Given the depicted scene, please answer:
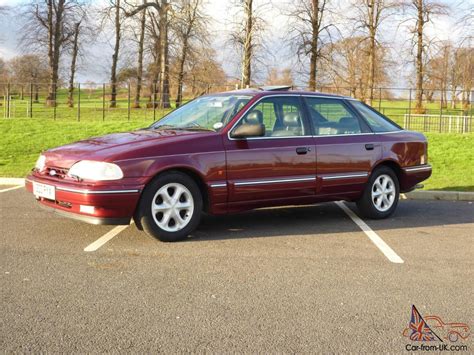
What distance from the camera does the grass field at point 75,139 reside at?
11.3 m

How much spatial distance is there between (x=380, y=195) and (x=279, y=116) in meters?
1.82

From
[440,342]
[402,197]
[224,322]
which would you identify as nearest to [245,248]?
[224,322]

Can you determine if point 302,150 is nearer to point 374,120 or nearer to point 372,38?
point 374,120

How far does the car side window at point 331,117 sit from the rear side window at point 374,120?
0.22 metres

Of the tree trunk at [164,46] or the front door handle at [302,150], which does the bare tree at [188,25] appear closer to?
the tree trunk at [164,46]

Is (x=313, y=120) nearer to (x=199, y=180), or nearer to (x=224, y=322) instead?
(x=199, y=180)

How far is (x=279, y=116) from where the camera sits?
663cm

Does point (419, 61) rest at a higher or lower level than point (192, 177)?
higher

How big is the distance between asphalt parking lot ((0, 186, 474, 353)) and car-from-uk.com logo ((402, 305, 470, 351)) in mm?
61

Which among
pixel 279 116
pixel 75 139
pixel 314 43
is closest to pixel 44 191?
pixel 279 116

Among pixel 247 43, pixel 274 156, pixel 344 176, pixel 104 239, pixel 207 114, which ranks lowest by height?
pixel 104 239

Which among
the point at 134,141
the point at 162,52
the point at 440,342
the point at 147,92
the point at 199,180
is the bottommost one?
the point at 440,342

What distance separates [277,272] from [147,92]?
29892mm

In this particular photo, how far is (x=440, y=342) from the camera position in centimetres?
341
